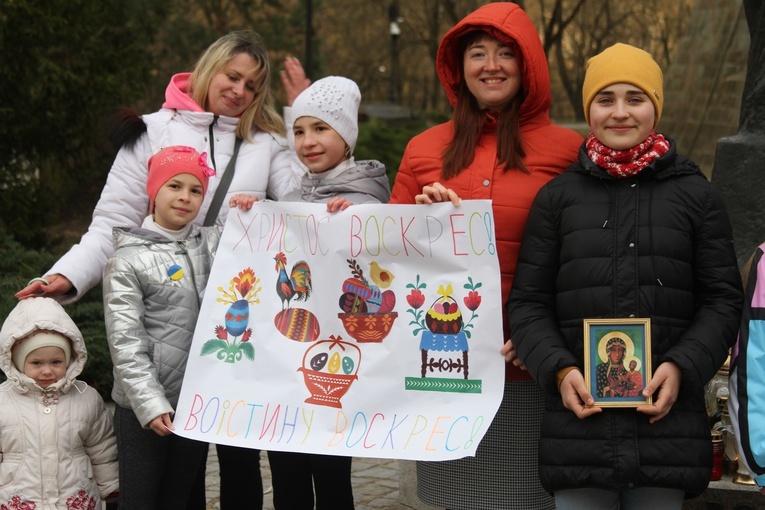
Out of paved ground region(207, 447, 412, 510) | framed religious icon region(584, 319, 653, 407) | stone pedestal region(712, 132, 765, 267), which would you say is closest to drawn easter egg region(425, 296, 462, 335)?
framed religious icon region(584, 319, 653, 407)

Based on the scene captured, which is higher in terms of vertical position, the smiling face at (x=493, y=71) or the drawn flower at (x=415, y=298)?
the smiling face at (x=493, y=71)

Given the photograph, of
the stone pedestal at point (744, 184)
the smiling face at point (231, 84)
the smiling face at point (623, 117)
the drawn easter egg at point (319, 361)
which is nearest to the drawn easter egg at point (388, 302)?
the drawn easter egg at point (319, 361)

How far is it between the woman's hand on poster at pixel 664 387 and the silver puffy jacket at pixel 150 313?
1646 mm

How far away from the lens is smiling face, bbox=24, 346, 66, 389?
3969mm

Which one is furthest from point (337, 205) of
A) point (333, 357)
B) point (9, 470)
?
point (9, 470)

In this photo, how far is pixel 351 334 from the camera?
380 cm

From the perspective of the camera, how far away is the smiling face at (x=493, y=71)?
3.62m

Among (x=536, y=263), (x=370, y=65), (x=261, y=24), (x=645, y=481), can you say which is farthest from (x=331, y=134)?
(x=370, y=65)

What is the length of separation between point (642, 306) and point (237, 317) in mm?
1537

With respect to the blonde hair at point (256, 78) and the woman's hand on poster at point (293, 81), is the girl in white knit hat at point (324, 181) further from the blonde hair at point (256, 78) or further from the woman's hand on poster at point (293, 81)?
the woman's hand on poster at point (293, 81)

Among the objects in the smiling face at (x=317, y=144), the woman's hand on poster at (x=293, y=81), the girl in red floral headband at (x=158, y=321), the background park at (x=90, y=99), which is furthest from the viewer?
the background park at (x=90, y=99)

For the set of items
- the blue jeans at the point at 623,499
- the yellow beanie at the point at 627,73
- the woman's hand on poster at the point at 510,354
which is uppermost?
the yellow beanie at the point at 627,73

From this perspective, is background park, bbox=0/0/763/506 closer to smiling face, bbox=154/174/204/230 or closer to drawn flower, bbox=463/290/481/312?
smiling face, bbox=154/174/204/230

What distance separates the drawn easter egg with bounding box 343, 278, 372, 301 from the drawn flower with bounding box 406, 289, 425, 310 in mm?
158
